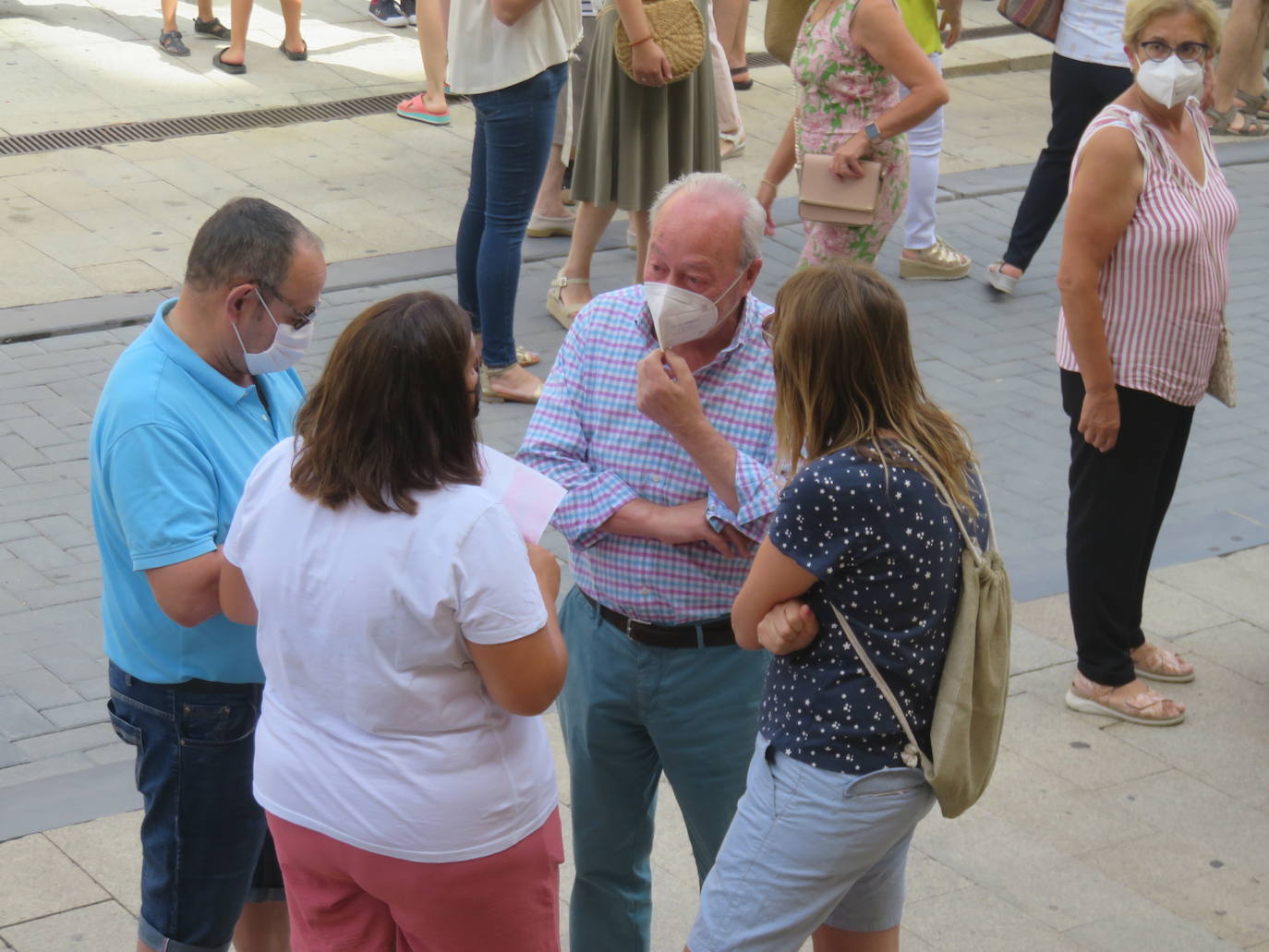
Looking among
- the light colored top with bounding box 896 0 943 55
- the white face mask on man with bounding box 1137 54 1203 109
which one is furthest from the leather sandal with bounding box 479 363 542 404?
the white face mask on man with bounding box 1137 54 1203 109

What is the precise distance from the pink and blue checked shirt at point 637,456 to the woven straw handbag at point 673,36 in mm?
3298

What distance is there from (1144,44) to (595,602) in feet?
7.29

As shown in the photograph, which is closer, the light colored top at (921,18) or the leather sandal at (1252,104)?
the light colored top at (921,18)

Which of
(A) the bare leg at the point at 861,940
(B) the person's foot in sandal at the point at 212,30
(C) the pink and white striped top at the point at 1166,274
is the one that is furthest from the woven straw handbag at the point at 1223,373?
(B) the person's foot in sandal at the point at 212,30

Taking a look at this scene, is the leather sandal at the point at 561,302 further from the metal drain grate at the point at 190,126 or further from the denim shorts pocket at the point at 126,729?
the denim shorts pocket at the point at 126,729

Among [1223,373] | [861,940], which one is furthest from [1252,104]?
[861,940]

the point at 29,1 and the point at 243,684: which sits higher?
the point at 243,684

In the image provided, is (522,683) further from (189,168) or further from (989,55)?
(989,55)

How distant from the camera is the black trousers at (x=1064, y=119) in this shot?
285 inches

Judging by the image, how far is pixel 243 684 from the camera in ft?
9.71

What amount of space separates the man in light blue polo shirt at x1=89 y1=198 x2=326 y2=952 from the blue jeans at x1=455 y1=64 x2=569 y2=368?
3.01m

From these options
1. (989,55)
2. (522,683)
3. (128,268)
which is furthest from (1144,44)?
(989,55)

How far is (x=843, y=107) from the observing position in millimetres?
5914

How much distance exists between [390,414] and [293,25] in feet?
29.2
